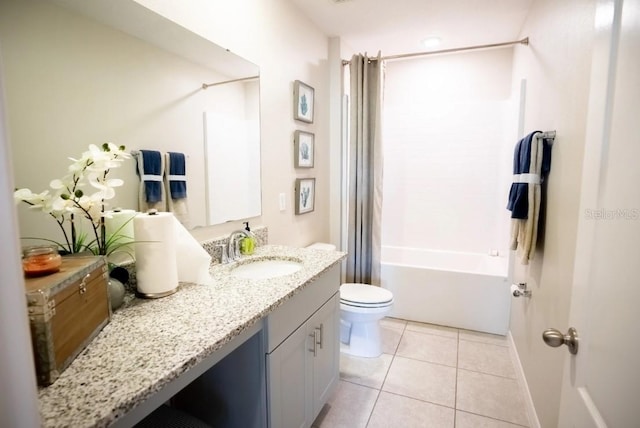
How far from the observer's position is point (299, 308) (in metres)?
1.36

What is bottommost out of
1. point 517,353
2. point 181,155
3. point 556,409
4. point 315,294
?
point 517,353

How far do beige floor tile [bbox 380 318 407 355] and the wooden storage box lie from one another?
2.02 m

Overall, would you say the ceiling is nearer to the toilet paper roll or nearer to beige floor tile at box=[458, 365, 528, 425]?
the toilet paper roll

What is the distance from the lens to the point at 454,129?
10.9ft

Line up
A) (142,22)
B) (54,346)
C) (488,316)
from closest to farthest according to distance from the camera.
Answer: (54,346), (142,22), (488,316)

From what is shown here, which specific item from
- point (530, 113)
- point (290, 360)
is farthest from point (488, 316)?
point (290, 360)

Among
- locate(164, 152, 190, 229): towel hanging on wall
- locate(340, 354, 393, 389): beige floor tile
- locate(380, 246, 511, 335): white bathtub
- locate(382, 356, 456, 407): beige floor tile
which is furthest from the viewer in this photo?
locate(380, 246, 511, 335): white bathtub

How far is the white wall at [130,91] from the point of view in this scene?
3.06ft

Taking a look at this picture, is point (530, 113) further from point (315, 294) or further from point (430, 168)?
point (315, 294)

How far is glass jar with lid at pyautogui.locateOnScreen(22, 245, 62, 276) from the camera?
2.44 feet

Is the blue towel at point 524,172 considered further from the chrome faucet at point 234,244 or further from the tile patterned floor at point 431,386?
the chrome faucet at point 234,244

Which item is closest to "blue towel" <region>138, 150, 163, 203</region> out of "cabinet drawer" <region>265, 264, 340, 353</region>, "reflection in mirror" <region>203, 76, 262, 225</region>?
"reflection in mirror" <region>203, 76, 262, 225</region>

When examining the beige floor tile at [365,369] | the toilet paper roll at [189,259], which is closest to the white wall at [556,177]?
the beige floor tile at [365,369]

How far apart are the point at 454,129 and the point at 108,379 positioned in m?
3.41
